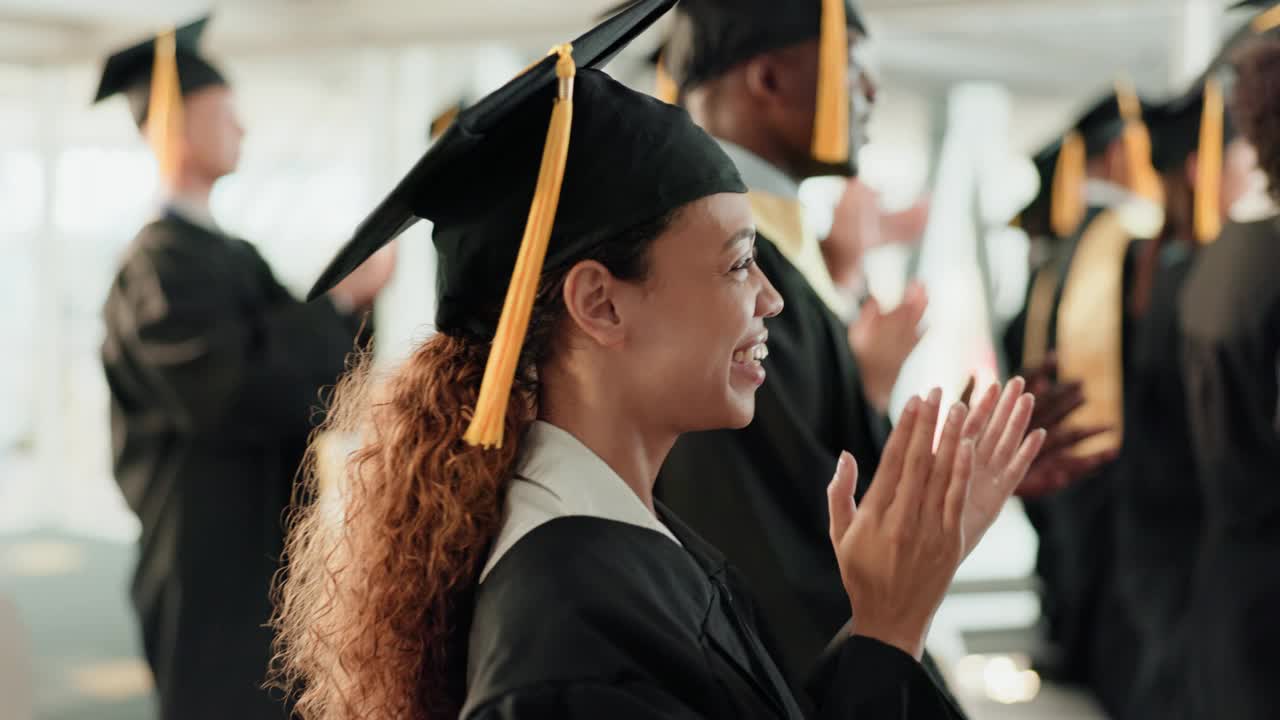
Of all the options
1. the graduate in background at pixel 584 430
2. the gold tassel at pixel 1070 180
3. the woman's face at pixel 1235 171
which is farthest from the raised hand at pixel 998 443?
the gold tassel at pixel 1070 180

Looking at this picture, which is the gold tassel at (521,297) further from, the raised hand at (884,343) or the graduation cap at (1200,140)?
the graduation cap at (1200,140)

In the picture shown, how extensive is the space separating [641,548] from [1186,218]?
383 centimetres

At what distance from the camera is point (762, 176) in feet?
7.59

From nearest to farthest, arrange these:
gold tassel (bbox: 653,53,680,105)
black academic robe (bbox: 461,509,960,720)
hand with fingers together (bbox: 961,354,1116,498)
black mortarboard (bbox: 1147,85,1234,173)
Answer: black academic robe (bbox: 461,509,960,720) → hand with fingers together (bbox: 961,354,1116,498) → gold tassel (bbox: 653,53,680,105) → black mortarboard (bbox: 1147,85,1234,173)

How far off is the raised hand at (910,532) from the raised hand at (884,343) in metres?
0.89

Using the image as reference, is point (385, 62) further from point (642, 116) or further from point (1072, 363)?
point (642, 116)

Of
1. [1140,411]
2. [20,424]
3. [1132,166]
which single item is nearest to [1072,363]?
[1140,411]

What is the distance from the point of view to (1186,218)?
14.9 ft

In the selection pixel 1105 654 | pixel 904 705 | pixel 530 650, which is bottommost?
pixel 1105 654

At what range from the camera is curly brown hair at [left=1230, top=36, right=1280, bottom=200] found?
2711mm

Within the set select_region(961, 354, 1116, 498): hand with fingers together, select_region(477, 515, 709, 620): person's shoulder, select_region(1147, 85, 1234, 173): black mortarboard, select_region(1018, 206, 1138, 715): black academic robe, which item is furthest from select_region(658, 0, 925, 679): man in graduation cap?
select_region(1018, 206, 1138, 715): black academic robe

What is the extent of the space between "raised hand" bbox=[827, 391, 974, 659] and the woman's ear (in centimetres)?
25

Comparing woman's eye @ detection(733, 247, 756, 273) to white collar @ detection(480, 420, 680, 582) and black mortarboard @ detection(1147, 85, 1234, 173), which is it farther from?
black mortarboard @ detection(1147, 85, 1234, 173)

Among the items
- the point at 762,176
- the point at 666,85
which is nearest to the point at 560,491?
the point at 762,176
